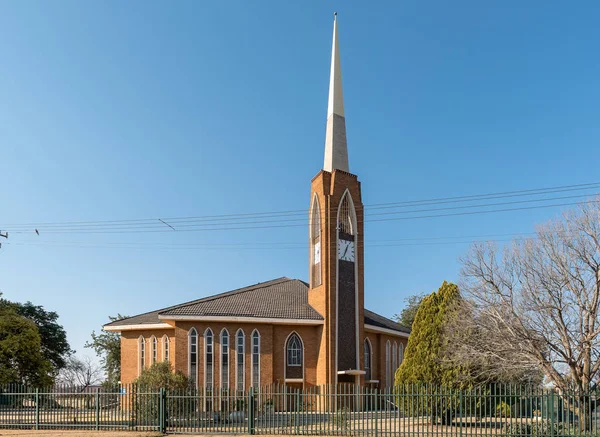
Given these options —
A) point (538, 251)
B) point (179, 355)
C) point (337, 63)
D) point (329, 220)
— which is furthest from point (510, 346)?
point (337, 63)

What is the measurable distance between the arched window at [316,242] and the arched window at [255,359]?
4702 mm

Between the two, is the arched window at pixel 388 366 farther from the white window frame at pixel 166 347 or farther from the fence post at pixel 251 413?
the fence post at pixel 251 413

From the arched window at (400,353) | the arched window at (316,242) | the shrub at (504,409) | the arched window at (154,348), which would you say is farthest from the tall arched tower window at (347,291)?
the arched window at (154,348)

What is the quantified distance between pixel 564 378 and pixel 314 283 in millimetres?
17469

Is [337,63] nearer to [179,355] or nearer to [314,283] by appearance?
[314,283]

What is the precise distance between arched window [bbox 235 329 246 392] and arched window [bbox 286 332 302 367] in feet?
8.69

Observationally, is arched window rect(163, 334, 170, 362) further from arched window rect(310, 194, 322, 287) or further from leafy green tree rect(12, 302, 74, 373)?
leafy green tree rect(12, 302, 74, 373)

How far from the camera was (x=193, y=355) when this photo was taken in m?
32.8

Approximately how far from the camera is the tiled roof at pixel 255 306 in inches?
1310

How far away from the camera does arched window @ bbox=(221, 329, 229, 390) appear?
3316 centimetres

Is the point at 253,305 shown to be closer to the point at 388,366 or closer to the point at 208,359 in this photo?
the point at 208,359

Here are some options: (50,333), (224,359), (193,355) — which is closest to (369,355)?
(224,359)

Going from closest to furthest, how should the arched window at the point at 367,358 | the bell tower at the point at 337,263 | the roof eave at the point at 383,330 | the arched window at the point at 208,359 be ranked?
the arched window at the point at 208,359
the bell tower at the point at 337,263
the roof eave at the point at 383,330
the arched window at the point at 367,358

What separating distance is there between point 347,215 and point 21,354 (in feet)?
61.3
